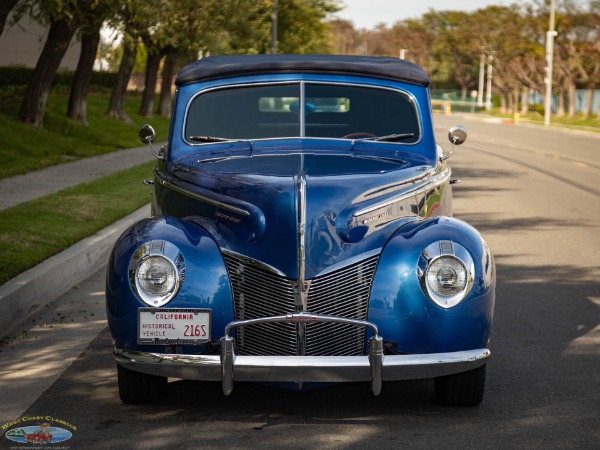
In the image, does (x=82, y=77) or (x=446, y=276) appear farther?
(x=82, y=77)

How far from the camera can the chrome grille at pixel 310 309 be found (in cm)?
567

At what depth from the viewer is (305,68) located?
7367mm

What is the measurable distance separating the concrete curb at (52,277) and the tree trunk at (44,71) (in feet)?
46.3

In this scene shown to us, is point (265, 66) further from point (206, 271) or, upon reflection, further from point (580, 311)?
point (580, 311)

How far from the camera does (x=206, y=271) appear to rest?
577cm

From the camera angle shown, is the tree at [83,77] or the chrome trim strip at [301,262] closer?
the chrome trim strip at [301,262]

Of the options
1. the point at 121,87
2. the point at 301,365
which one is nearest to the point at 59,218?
the point at 301,365

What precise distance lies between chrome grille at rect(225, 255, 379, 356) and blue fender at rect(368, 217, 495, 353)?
0.30ft

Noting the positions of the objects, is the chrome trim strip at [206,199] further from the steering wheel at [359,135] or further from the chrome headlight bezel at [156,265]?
the steering wheel at [359,135]

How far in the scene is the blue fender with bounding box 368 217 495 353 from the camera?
568 centimetres

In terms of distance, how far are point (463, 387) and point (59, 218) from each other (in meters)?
7.79

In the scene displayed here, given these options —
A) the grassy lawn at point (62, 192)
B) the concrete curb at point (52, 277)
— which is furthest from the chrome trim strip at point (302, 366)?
the grassy lawn at point (62, 192)

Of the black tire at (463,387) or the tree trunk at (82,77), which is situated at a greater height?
the tree trunk at (82,77)

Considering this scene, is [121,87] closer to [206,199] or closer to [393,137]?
[393,137]
